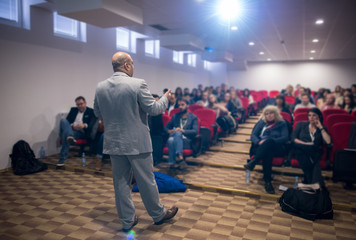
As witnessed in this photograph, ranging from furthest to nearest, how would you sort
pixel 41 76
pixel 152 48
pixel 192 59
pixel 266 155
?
pixel 192 59 → pixel 152 48 → pixel 41 76 → pixel 266 155

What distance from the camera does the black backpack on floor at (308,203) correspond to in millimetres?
3062

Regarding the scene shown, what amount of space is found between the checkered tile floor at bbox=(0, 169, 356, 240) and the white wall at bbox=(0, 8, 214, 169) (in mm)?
1669

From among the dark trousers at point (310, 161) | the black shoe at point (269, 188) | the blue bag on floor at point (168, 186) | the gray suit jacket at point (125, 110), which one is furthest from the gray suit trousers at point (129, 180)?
the dark trousers at point (310, 161)

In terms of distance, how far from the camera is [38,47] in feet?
18.3

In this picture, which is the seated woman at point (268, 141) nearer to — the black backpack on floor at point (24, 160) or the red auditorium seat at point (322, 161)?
the red auditorium seat at point (322, 161)

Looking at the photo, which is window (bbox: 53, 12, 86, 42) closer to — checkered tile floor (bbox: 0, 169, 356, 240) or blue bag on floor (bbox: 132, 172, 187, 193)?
checkered tile floor (bbox: 0, 169, 356, 240)

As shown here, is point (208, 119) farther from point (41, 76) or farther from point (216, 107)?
point (41, 76)

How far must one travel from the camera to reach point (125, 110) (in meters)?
2.40

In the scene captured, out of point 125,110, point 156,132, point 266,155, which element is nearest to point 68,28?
point 156,132

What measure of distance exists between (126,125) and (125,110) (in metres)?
0.13

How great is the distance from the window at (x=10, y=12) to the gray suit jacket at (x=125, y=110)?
13.0 ft

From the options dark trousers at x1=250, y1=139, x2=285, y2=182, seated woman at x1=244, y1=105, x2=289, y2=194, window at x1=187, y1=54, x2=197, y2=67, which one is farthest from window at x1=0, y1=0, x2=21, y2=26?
window at x1=187, y1=54, x2=197, y2=67

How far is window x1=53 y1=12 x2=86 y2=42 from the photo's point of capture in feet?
20.2

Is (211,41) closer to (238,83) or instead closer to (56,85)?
(56,85)
